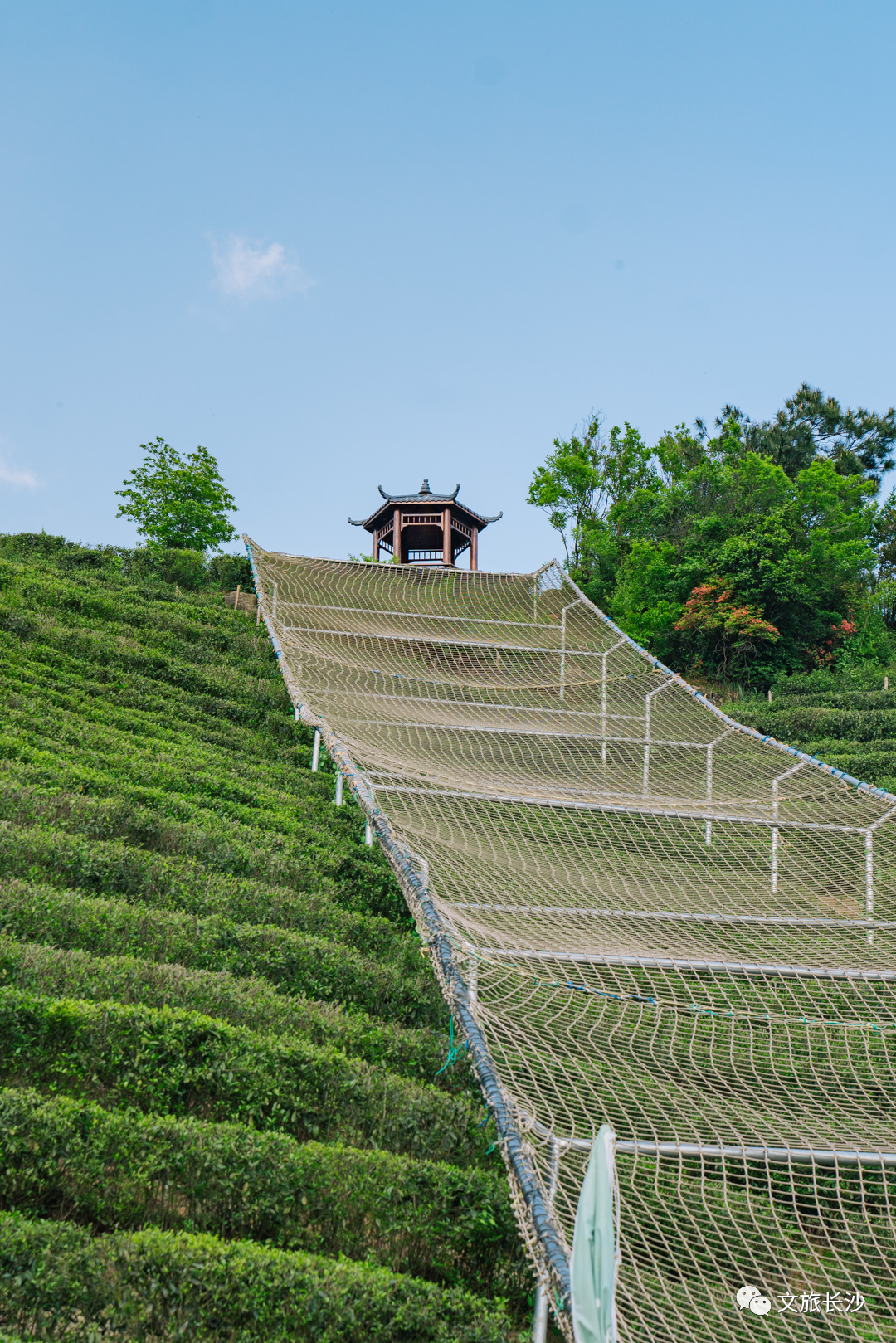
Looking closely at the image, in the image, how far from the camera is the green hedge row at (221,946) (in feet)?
16.3

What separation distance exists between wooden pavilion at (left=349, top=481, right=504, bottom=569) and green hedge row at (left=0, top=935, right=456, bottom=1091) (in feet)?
50.0

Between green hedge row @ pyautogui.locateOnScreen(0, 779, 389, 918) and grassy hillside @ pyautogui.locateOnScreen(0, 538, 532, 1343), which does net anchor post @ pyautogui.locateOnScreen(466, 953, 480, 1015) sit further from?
green hedge row @ pyautogui.locateOnScreen(0, 779, 389, 918)

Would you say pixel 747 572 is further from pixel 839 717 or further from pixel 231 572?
pixel 231 572

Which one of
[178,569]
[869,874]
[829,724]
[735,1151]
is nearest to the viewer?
[735,1151]

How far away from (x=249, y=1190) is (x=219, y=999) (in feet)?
3.99

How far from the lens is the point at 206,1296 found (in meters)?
2.98

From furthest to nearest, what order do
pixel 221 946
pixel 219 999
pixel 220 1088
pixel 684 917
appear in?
pixel 684 917 → pixel 221 946 → pixel 219 999 → pixel 220 1088

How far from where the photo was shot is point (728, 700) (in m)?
18.1

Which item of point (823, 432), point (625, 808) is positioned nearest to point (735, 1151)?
point (625, 808)

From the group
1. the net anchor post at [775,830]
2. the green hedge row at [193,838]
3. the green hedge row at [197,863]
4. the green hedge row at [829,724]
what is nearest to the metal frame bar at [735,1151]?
the green hedge row at [197,863]

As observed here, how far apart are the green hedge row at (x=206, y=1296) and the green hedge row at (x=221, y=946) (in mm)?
1898

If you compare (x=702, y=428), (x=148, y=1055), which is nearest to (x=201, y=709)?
(x=148, y=1055)

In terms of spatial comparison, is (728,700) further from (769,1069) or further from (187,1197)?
(187,1197)

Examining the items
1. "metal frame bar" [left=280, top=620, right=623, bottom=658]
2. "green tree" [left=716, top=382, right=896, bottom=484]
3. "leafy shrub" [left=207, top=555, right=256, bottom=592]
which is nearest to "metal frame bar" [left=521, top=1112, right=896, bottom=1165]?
"metal frame bar" [left=280, top=620, right=623, bottom=658]
